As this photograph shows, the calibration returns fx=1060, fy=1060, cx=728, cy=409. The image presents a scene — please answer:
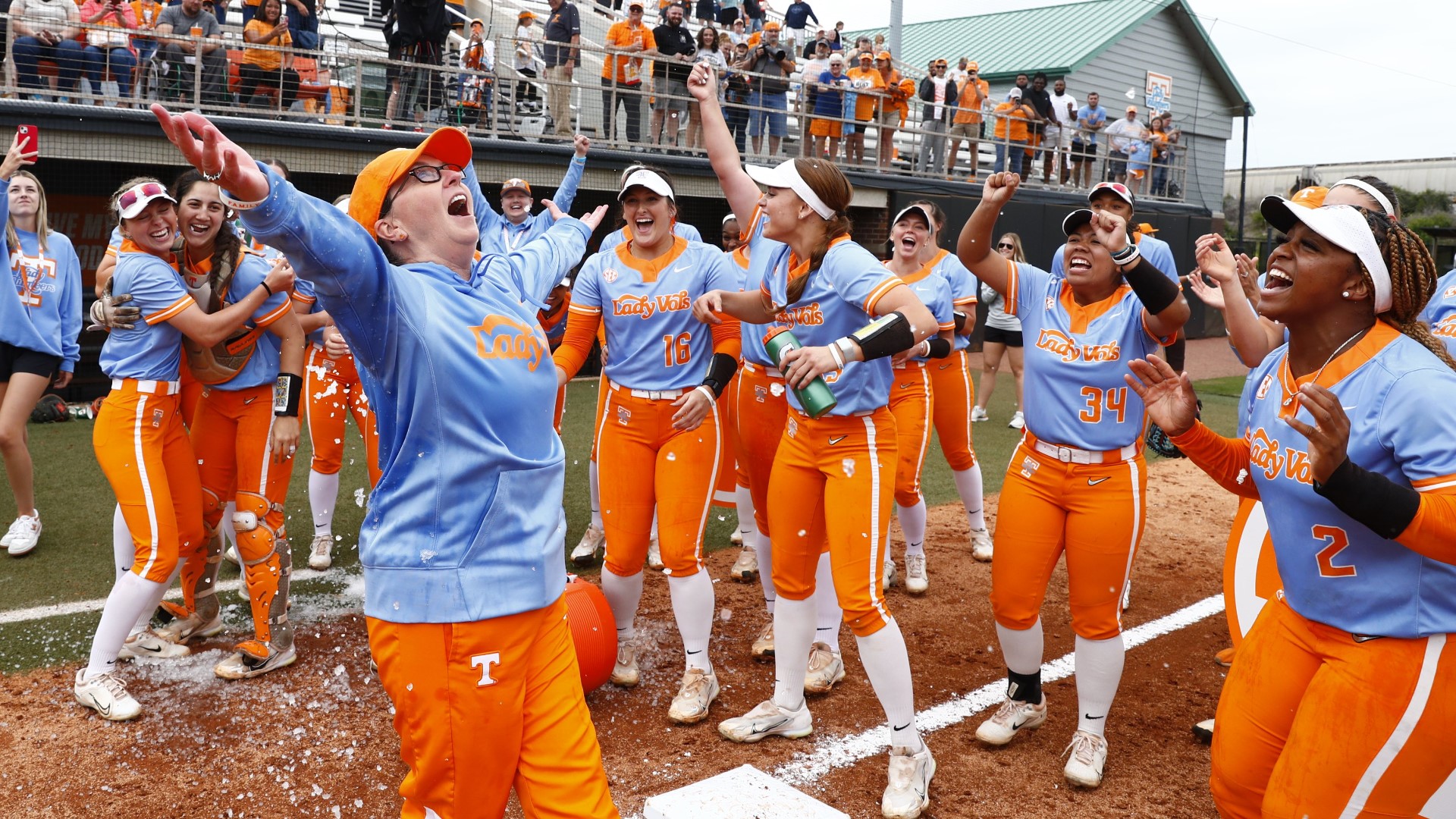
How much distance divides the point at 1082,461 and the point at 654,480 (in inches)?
76.6

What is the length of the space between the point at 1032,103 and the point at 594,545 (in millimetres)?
17124

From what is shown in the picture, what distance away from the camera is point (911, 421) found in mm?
6523

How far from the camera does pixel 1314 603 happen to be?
9.46 ft

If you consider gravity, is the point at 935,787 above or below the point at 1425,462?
below

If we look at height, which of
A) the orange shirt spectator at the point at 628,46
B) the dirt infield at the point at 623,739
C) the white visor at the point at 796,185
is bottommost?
the dirt infield at the point at 623,739

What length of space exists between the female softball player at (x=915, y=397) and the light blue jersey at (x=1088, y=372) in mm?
1554

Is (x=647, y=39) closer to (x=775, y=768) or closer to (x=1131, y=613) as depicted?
(x=1131, y=613)

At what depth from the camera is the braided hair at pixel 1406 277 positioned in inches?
113

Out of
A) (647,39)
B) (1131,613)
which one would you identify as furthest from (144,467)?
(647,39)

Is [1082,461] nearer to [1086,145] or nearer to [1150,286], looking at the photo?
[1150,286]

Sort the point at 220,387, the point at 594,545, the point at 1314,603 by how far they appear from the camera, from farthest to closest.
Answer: the point at 594,545 → the point at 220,387 → the point at 1314,603

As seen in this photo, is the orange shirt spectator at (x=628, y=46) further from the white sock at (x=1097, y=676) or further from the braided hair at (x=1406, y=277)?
the braided hair at (x=1406, y=277)

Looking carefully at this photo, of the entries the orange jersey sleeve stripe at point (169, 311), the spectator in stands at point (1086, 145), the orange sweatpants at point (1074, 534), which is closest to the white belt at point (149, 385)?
the orange jersey sleeve stripe at point (169, 311)

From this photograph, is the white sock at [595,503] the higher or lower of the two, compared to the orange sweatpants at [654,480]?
lower
